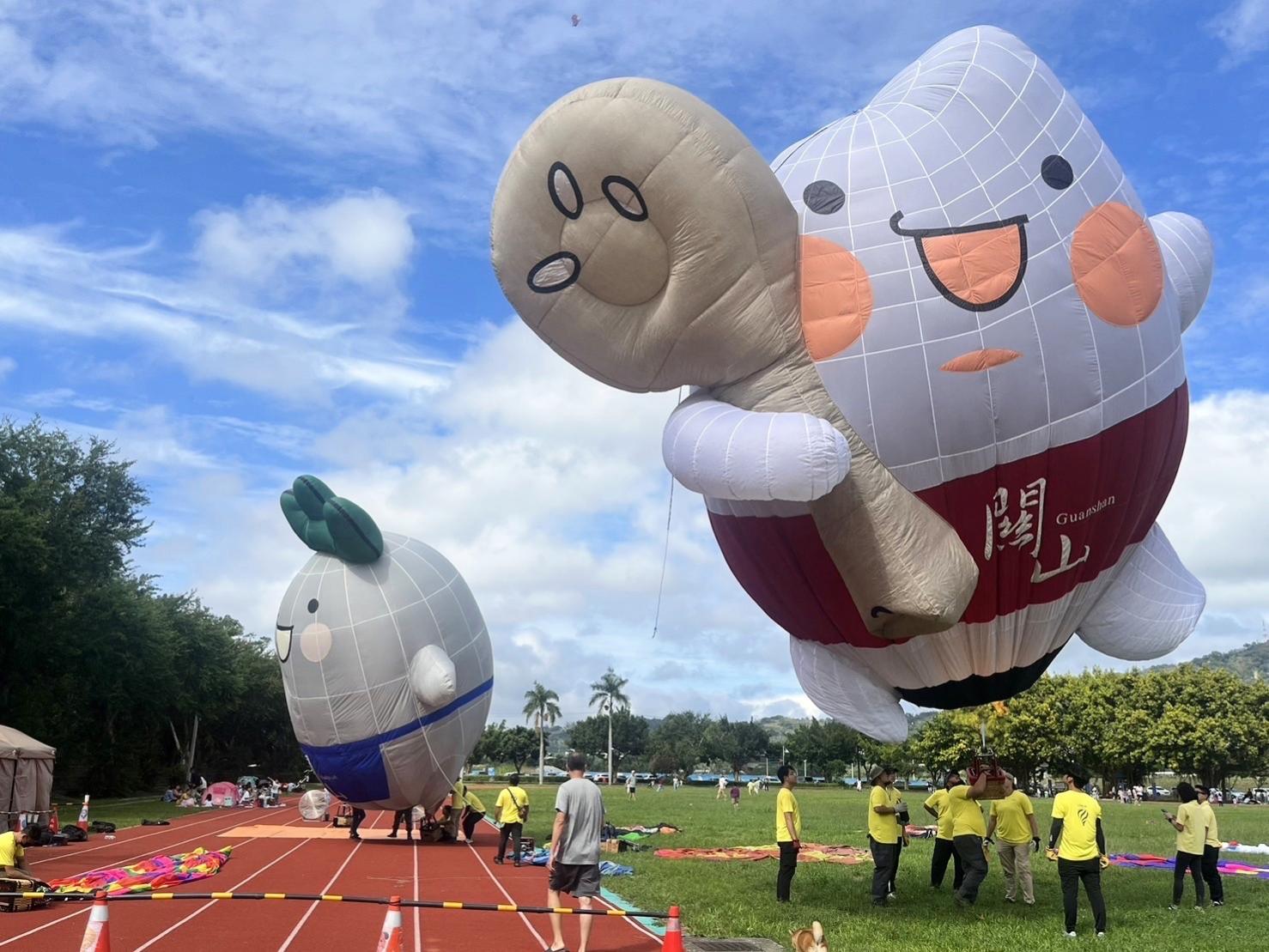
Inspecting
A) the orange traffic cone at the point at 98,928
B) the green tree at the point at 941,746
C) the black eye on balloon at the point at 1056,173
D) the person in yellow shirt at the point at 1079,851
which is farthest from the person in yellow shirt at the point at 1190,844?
the green tree at the point at 941,746

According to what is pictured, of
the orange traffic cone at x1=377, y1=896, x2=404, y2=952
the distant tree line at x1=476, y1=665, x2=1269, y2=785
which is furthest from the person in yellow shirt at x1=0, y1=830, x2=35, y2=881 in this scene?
the distant tree line at x1=476, y1=665, x2=1269, y2=785

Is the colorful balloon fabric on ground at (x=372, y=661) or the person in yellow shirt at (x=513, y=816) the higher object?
the colorful balloon fabric on ground at (x=372, y=661)

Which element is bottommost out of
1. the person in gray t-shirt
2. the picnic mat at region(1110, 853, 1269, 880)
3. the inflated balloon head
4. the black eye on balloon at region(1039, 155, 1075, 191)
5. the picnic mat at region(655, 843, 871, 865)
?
the picnic mat at region(655, 843, 871, 865)

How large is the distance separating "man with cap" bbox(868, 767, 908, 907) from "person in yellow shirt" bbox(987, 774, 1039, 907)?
Answer: 1218 millimetres

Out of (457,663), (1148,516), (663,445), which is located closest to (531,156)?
(663,445)

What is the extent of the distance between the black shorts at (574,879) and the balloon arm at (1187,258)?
804 centimetres

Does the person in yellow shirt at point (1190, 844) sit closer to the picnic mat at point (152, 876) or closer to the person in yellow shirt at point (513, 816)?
the person in yellow shirt at point (513, 816)

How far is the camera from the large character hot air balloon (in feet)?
29.9

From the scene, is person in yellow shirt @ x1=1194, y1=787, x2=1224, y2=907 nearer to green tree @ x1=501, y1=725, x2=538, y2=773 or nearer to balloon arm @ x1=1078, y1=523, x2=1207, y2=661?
balloon arm @ x1=1078, y1=523, x2=1207, y2=661

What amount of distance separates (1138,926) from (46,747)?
2356 cm

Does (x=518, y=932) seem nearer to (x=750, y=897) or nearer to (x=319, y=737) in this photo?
(x=750, y=897)

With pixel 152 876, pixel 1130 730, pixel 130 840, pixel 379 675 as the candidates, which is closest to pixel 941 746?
pixel 1130 730

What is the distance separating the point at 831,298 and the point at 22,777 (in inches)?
894

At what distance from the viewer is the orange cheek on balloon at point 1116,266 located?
9641 mm
